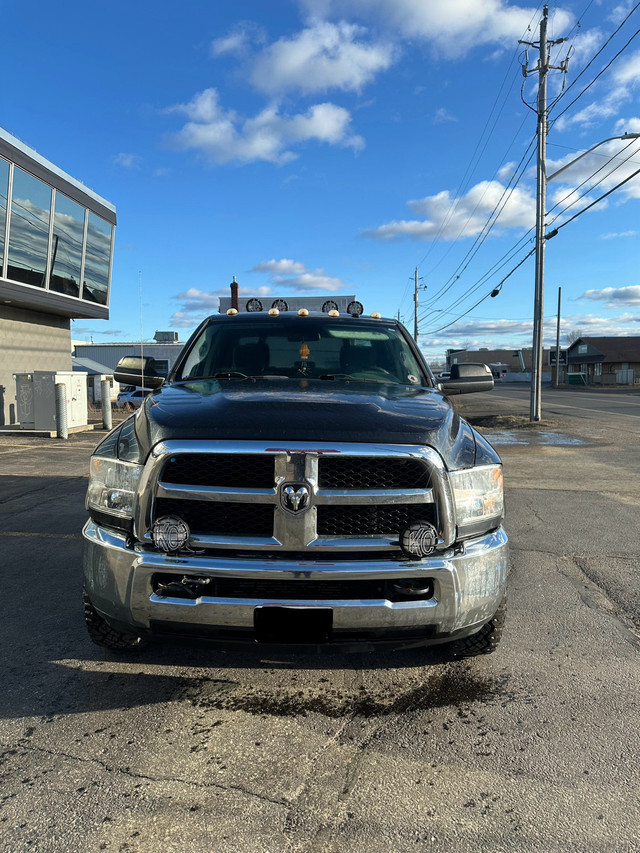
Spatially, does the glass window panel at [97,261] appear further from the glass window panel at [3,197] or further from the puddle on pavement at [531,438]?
the puddle on pavement at [531,438]

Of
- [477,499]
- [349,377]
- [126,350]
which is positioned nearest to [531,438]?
[349,377]

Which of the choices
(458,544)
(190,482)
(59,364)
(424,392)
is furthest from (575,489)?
(59,364)

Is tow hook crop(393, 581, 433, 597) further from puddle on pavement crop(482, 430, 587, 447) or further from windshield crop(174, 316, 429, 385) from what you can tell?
puddle on pavement crop(482, 430, 587, 447)

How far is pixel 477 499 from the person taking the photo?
2672mm

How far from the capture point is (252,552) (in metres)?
2.50

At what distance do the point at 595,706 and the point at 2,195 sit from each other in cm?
1948

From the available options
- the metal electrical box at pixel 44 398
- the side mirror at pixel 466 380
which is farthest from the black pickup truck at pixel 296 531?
the metal electrical box at pixel 44 398

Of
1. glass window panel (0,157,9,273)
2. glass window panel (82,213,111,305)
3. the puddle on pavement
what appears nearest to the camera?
the puddle on pavement

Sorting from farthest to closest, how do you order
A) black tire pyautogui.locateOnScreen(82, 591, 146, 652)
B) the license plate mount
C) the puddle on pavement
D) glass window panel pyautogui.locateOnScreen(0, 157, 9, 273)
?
glass window panel pyautogui.locateOnScreen(0, 157, 9, 273), the puddle on pavement, black tire pyautogui.locateOnScreen(82, 591, 146, 652), the license plate mount

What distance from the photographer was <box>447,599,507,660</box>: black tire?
292 cm

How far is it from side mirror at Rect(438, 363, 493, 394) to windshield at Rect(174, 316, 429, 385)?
39cm

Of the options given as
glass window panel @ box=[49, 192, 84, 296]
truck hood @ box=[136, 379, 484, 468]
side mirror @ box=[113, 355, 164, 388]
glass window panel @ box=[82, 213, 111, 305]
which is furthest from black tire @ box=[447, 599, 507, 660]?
glass window panel @ box=[82, 213, 111, 305]

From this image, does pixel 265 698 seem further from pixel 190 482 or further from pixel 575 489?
pixel 575 489

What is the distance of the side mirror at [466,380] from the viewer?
4555mm
